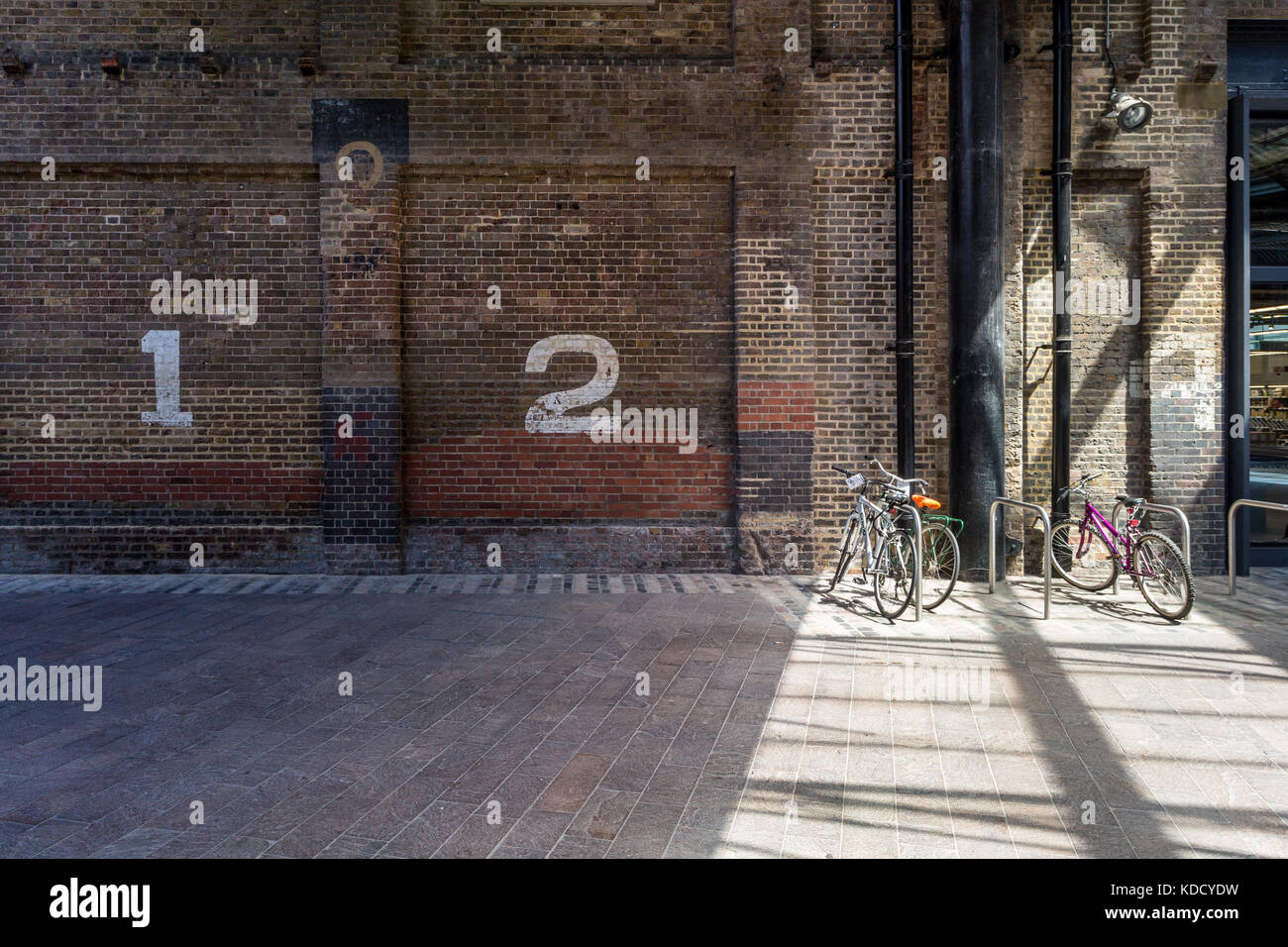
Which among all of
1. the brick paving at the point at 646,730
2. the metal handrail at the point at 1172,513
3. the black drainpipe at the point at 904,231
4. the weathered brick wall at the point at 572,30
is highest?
the weathered brick wall at the point at 572,30

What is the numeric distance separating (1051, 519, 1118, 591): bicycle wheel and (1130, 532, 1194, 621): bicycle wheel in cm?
31

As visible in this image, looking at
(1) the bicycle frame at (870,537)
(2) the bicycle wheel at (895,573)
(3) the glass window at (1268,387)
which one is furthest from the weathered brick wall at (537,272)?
(2) the bicycle wheel at (895,573)

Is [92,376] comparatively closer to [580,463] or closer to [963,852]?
[580,463]

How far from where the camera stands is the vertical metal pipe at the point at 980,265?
9062 millimetres

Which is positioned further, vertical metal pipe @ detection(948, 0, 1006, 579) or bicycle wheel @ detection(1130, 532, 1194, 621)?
vertical metal pipe @ detection(948, 0, 1006, 579)

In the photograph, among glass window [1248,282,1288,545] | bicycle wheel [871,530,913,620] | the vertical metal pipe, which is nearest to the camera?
bicycle wheel [871,530,913,620]

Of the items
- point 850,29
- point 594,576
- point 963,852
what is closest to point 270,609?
point 594,576

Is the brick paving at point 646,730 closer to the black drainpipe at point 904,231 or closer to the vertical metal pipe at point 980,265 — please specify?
the vertical metal pipe at point 980,265

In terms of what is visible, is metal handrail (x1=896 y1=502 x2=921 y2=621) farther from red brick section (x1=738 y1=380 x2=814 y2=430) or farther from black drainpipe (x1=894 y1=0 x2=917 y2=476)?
red brick section (x1=738 y1=380 x2=814 y2=430)

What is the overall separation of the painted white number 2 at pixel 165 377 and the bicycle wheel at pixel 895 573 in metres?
7.00

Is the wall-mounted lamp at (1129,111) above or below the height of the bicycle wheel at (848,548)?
above

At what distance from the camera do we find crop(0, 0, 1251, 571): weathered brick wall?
9.36 metres

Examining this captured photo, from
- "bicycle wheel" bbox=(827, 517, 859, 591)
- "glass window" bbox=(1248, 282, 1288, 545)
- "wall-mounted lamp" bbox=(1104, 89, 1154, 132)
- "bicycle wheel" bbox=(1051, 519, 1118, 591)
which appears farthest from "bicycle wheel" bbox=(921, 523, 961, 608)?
"wall-mounted lamp" bbox=(1104, 89, 1154, 132)

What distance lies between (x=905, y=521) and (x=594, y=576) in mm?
3060
